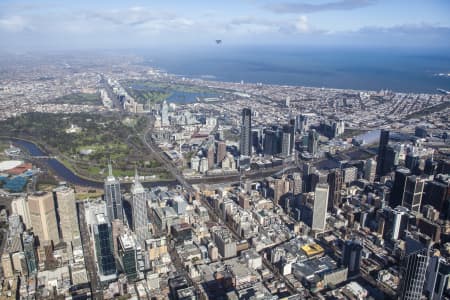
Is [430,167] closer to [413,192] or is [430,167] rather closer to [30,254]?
[413,192]

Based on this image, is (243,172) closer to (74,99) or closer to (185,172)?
(185,172)

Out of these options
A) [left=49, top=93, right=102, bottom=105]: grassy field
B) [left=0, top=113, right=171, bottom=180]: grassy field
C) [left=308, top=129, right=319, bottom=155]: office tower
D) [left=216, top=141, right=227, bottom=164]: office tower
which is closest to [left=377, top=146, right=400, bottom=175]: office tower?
[left=308, top=129, right=319, bottom=155]: office tower

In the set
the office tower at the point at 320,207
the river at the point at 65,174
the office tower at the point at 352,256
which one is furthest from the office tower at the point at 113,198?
the office tower at the point at 352,256

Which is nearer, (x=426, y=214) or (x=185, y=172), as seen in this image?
(x=426, y=214)

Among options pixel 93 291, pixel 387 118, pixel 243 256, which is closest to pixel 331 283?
pixel 243 256

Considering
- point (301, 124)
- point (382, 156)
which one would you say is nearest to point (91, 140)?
point (301, 124)

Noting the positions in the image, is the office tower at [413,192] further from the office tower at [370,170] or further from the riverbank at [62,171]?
the riverbank at [62,171]

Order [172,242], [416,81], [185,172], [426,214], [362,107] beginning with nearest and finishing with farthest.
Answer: [172,242]
[426,214]
[185,172]
[362,107]
[416,81]
